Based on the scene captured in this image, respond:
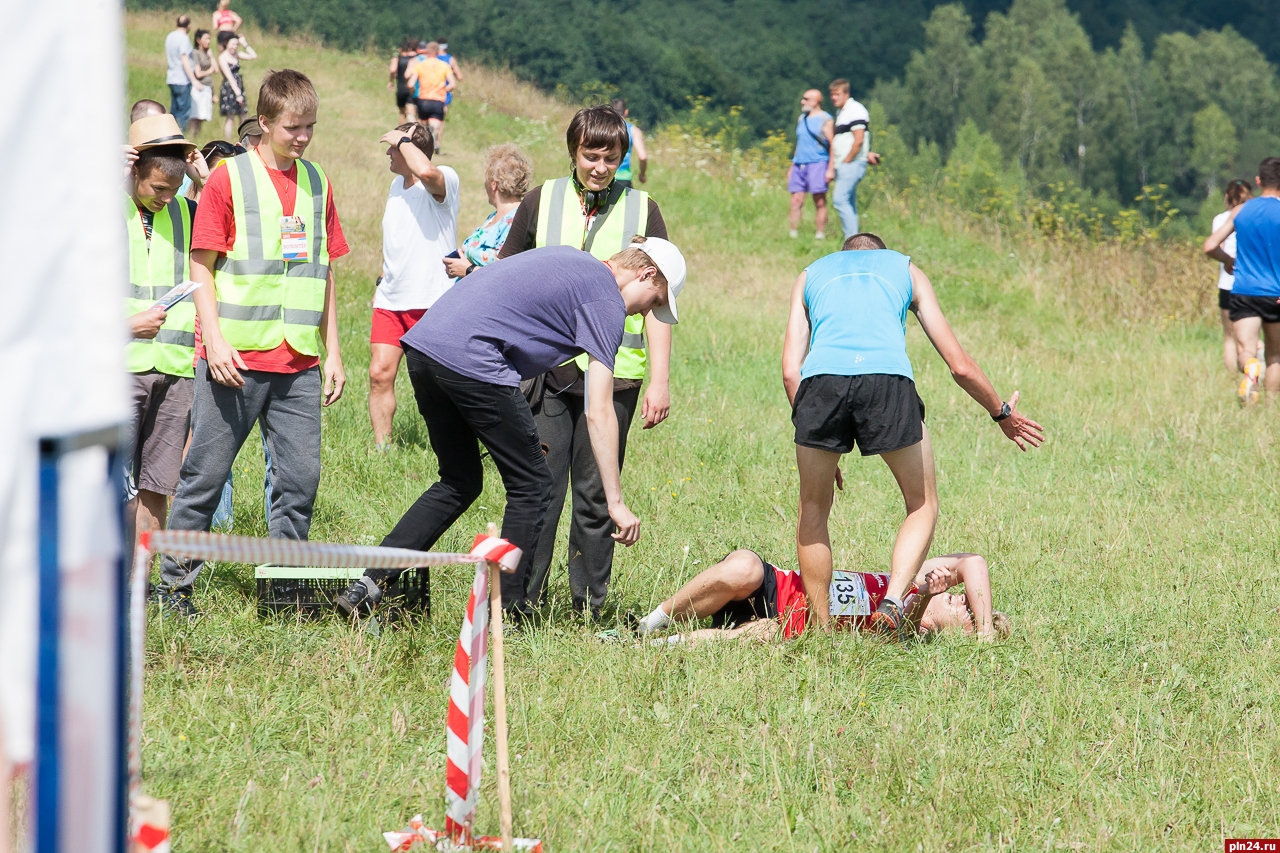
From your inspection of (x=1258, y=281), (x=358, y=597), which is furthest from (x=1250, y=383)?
(x=358, y=597)

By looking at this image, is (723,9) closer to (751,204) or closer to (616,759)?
(751,204)

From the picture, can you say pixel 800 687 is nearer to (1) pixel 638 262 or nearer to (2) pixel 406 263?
(1) pixel 638 262

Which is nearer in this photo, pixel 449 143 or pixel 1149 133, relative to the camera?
pixel 449 143

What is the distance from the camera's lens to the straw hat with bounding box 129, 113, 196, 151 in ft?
15.0

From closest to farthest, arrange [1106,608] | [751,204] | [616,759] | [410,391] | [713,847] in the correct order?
[713,847]
[616,759]
[1106,608]
[410,391]
[751,204]

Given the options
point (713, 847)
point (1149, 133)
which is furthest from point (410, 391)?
point (1149, 133)

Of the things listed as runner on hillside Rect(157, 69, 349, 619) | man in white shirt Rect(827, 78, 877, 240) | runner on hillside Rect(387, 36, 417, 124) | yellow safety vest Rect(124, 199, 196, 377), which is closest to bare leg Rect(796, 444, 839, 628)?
runner on hillside Rect(157, 69, 349, 619)

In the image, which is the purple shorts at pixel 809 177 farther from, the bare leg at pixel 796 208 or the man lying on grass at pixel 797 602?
the man lying on grass at pixel 797 602

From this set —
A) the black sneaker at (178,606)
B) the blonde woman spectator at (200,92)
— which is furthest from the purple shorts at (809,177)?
the black sneaker at (178,606)

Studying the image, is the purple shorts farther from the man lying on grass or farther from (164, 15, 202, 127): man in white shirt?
the man lying on grass

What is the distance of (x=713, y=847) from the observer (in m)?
3.20

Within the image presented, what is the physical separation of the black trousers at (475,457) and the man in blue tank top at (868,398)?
1114 millimetres

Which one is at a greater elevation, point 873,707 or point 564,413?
point 564,413

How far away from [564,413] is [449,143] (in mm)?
16352
